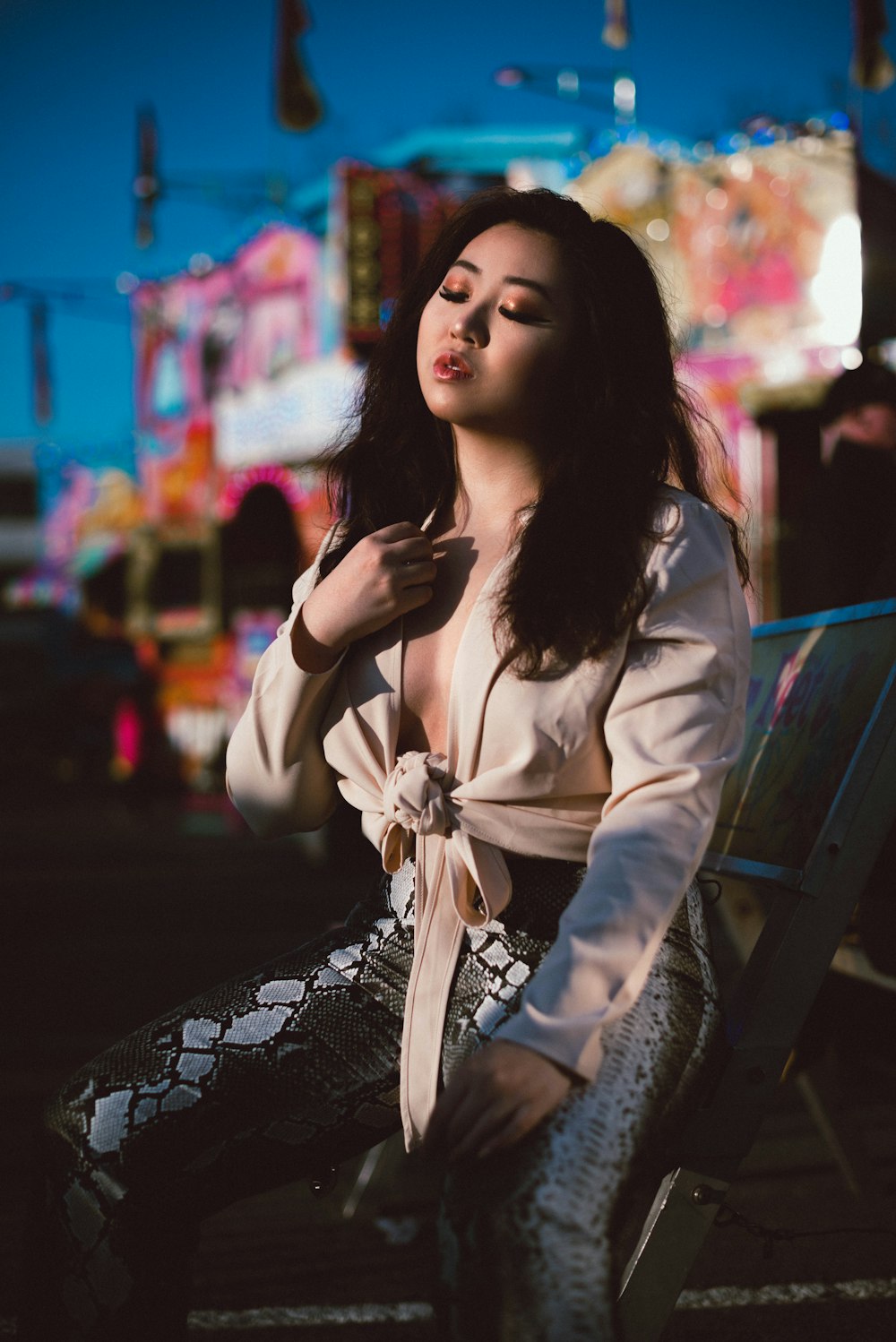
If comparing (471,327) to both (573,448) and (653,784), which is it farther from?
(653,784)

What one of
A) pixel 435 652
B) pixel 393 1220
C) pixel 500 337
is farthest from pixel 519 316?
pixel 393 1220

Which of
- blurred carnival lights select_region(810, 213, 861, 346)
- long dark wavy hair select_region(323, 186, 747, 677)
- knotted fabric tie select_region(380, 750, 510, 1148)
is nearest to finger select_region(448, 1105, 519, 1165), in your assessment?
knotted fabric tie select_region(380, 750, 510, 1148)

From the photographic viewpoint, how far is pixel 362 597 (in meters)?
1.58

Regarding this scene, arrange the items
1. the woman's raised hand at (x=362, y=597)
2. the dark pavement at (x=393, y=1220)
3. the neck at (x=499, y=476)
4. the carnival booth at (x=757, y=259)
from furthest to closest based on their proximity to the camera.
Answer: the carnival booth at (x=757, y=259)
the dark pavement at (x=393, y=1220)
the neck at (x=499, y=476)
the woman's raised hand at (x=362, y=597)

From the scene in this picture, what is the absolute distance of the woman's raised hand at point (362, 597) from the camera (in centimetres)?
159

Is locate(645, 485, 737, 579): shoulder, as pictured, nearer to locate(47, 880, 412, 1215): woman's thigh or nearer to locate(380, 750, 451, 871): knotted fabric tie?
locate(380, 750, 451, 871): knotted fabric tie

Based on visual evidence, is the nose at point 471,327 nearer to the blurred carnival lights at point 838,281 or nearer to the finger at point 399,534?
the finger at point 399,534

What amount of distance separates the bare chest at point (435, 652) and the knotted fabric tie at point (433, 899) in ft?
0.35

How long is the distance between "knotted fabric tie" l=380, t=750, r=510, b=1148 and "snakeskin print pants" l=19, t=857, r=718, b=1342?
1.0 inches

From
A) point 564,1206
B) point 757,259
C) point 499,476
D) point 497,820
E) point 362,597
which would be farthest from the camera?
point 757,259

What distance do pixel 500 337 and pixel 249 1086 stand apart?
3.07 ft

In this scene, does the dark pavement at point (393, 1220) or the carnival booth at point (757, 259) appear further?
the carnival booth at point (757, 259)

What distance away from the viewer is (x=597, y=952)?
1.23 meters

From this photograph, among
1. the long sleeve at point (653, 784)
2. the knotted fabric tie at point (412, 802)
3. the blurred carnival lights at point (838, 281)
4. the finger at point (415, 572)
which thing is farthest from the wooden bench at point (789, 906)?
the blurred carnival lights at point (838, 281)
